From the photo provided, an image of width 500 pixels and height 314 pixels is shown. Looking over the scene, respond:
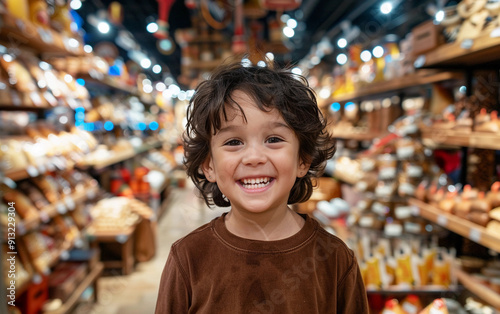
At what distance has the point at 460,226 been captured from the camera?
1914mm

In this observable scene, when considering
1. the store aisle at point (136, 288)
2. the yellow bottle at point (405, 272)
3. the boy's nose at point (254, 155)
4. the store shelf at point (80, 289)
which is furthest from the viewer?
the store aisle at point (136, 288)

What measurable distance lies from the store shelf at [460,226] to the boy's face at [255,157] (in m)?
1.28

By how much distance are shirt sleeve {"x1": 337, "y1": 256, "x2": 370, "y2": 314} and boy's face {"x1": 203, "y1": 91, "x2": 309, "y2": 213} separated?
11.4 inches

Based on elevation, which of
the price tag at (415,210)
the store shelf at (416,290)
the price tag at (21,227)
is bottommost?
the store shelf at (416,290)

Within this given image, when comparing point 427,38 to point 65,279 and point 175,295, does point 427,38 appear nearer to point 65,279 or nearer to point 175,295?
point 175,295

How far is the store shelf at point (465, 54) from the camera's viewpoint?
1708mm

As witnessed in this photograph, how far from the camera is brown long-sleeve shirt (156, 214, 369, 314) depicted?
0.93m

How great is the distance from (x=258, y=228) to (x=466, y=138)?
1.50 m

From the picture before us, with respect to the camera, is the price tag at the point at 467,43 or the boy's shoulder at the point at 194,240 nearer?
the boy's shoulder at the point at 194,240

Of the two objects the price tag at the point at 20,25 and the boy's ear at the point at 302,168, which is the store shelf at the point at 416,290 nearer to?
the boy's ear at the point at 302,168

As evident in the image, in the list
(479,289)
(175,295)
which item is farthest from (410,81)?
(175,295)

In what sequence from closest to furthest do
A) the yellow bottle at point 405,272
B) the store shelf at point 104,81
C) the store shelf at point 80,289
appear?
the yellow bottle at point 405,272 < the store shelf at point 80,289 < the store shelf at point 104,81

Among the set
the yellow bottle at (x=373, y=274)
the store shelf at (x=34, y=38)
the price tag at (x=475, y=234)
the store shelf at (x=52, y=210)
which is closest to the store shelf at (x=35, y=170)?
the store shelf at (x=52, y=210)

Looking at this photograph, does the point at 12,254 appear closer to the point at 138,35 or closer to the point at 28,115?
the point at 28,115
